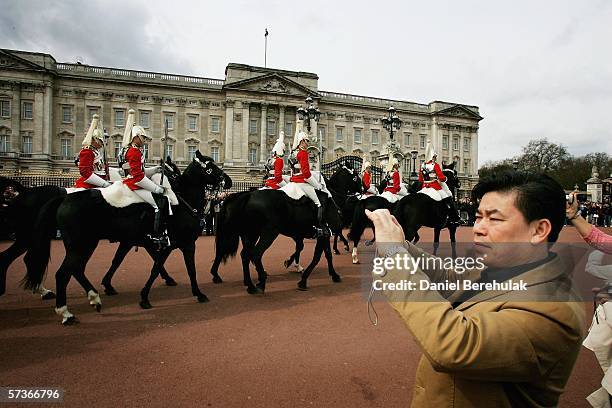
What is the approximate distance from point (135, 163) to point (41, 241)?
190 cm

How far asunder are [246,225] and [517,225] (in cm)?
609

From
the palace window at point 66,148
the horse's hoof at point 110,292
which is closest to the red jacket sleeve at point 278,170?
the horse's hoof at point 110,292

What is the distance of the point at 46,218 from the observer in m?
5.63

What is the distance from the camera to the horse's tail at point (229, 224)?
7.24 m

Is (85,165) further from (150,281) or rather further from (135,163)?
(150,281)

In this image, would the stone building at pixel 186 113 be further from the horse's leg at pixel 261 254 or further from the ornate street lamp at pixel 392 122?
the horse's leg at pixel 261 254

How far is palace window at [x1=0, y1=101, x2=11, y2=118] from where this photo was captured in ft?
143

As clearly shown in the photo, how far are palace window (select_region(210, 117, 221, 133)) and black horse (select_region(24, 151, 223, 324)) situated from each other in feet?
154

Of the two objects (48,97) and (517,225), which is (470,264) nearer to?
(517,225)

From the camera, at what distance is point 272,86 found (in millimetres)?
51969

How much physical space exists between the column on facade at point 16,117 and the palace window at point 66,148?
4.35 m

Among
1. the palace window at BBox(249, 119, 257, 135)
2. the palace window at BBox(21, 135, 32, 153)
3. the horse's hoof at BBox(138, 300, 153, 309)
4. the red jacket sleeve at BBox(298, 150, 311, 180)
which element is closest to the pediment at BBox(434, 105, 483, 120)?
the palace window at BBox(249, 119, 257, 135)

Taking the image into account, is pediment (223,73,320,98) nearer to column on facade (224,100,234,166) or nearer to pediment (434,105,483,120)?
column on facade (224,100,234,166)

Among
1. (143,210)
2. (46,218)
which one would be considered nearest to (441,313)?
(143,210)
